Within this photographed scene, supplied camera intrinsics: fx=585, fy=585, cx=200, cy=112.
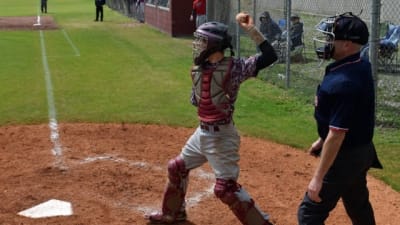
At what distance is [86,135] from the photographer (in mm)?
8273

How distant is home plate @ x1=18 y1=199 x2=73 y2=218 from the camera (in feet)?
17.6

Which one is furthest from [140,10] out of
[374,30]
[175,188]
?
[175,188]

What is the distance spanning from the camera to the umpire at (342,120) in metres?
3.45

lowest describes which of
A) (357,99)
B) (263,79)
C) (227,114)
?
(263,79)

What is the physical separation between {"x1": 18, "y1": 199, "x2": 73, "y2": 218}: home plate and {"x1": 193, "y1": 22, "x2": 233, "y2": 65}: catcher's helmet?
2081 mm

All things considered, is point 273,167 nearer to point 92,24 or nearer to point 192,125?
point 192,125

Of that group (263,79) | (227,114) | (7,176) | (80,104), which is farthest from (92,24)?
(227,114)

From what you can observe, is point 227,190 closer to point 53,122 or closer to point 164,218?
Answer: point 164,218

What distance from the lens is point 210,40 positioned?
433 centimetres

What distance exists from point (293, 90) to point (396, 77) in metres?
2.84

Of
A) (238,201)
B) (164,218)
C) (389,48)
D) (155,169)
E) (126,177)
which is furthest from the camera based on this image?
(389,48)

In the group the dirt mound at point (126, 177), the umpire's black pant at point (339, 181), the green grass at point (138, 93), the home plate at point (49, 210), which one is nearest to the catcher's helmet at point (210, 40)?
the umpire's black pant at point (339, 181)

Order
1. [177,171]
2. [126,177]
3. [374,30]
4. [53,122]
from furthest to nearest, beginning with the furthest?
[53,122]
[374,30]
[126,177]
[177,171]

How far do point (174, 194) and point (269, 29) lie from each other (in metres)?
11.3
